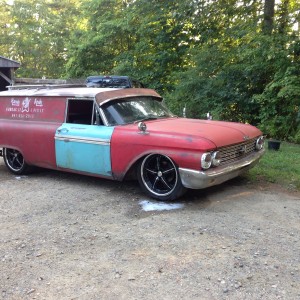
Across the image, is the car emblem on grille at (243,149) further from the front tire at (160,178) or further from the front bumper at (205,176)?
the front tire at (160,178)

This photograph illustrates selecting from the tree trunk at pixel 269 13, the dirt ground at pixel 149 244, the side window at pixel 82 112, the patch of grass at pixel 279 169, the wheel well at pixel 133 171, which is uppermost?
the tree trunk at pixel 269 13

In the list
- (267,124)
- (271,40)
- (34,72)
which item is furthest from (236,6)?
(34,72)

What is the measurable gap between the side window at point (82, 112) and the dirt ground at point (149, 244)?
3.91ft

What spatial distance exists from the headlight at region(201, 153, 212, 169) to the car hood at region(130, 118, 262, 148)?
5.7 inches

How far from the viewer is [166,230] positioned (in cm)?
435

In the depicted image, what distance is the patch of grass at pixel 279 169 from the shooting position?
249 inches

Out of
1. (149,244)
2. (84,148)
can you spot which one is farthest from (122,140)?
(149,244)

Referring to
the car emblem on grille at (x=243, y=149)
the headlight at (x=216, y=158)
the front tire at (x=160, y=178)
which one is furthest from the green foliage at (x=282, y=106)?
the front tire at (x=160, y=178)

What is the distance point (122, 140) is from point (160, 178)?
807mm

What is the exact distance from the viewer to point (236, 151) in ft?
18.2

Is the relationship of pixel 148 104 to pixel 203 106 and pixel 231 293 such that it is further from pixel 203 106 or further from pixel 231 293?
pixel 203 106

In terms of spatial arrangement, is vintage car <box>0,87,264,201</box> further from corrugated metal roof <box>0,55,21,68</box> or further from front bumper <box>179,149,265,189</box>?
corrugated metal roof <box>0,55,21,68</box>

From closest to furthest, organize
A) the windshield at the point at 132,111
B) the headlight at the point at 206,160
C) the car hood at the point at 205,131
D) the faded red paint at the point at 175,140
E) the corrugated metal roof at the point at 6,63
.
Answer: the headlight at the point at 206,160, the faded red paint at the point at 175,140, the car hood at the point at 205,131, the windshield at the point at 132,111, the corrugated metal roof at the point at 6,63

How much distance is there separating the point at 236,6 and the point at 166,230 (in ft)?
38.1
